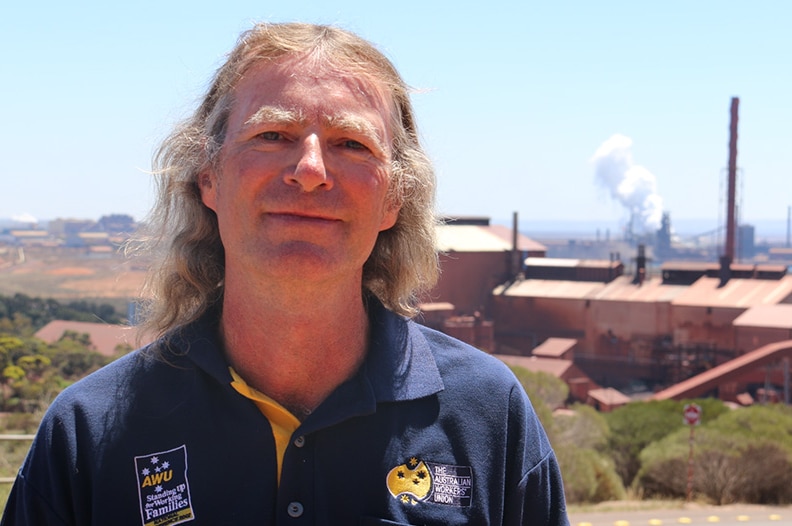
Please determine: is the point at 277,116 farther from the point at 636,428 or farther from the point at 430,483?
the point at 636,428

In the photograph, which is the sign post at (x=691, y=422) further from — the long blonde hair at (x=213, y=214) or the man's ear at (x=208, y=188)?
the man's ear at (x=208, y=188)

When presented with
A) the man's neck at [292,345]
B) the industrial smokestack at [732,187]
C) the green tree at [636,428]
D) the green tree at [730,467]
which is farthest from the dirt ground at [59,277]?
the man's neck at [292,345]

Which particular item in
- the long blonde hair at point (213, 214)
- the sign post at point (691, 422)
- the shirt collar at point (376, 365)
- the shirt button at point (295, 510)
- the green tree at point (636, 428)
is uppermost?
the long blonde hair at point (213, 214)

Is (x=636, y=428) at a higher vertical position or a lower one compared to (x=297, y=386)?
lower

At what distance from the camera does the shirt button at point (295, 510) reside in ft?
5.97

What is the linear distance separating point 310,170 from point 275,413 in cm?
54

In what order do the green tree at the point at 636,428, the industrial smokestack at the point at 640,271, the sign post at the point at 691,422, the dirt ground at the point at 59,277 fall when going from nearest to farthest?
the sign post at the point at 691,422 < the green tree at the point at 636,428 < the industrial smokestack at the point at 640,271 < the dirt ground at the point at 59,277

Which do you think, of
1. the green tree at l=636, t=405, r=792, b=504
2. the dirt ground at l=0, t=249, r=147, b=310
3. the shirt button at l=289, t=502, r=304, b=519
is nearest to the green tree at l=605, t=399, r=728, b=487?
the green tree at l=636, t=405, r=792, b=504

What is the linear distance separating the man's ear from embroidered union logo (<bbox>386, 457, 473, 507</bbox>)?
744mm

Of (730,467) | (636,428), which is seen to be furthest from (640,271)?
(730,467)

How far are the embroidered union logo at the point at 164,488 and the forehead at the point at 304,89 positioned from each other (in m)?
0.74

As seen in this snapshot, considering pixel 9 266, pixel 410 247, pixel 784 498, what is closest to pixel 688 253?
pixel 9 266

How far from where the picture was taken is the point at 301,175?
6.04ft

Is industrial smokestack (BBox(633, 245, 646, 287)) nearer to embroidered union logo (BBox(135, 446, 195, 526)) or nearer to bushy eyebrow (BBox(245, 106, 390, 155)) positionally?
bushy eyebrow (BBox(245, 106, 390, 155))
